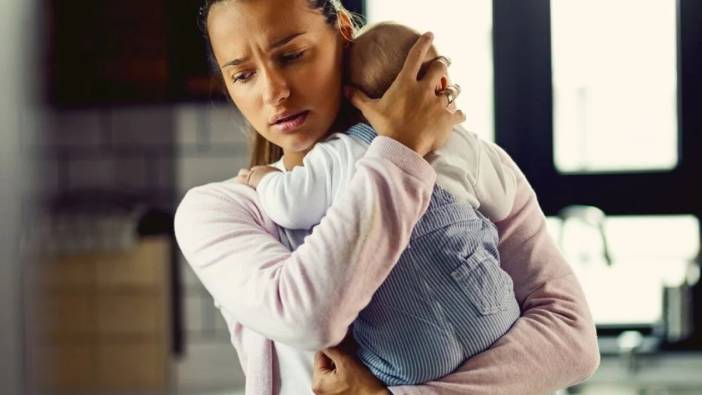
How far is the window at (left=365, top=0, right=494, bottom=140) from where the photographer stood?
195 cm

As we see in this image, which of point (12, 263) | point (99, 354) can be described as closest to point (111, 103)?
point (99, 354)

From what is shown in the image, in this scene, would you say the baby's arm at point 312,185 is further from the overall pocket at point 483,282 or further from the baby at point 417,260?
the overall pocket at point 483,282

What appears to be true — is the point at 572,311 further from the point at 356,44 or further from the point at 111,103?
the point at 111,103

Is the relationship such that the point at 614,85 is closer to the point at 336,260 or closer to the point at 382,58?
the point at 382,58

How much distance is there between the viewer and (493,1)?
76.2 inches

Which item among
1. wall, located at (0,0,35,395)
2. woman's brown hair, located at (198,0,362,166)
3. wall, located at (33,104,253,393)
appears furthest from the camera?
wall, located at (33,104,253,393)

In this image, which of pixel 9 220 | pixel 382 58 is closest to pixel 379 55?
pixel 382 58

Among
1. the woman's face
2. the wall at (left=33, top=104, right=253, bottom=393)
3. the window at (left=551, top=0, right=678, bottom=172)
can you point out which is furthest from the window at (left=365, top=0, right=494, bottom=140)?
the woman's face

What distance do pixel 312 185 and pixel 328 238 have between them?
0.06 m

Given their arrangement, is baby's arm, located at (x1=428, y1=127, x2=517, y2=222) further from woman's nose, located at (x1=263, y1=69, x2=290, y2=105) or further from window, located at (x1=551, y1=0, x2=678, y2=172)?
window, located at (x1=551, y1=0, x2=678, y2=172)

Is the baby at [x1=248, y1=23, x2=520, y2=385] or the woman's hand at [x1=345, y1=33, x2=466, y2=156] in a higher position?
the woman's hand at [x1=345, y1=33, x2=466, y2=156]

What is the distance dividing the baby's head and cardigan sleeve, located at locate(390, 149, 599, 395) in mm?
133

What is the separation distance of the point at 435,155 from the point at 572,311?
0.18 m

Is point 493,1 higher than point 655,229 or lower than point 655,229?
higher
